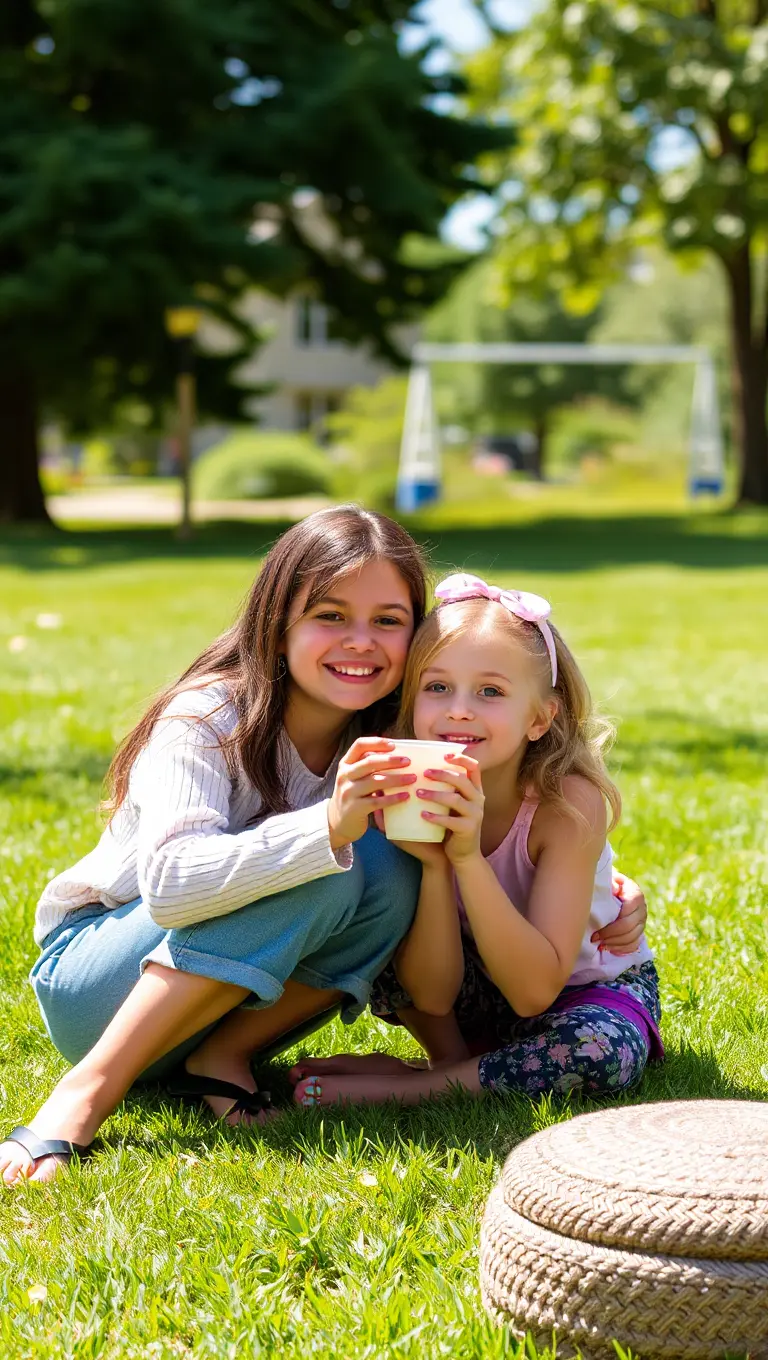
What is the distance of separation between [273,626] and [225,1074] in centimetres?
86

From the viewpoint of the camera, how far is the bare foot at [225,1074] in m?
2.91

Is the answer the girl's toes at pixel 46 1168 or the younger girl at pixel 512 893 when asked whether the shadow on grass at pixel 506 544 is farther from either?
the girl's toes at pixel 46 1168

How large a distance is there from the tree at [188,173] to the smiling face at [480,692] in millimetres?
13660

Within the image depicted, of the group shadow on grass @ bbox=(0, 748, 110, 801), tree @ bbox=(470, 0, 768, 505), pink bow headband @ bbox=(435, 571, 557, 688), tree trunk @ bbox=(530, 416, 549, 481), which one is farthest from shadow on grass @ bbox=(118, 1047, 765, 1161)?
tree trunk @ bbox=(530, 416, 549, 481)

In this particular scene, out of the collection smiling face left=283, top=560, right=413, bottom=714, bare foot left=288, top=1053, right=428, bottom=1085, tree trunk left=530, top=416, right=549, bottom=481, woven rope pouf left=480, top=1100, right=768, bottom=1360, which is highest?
smiling face left=283, top=560, right=413, bottom=714

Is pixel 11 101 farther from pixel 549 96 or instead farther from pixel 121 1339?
pixel 121 1339

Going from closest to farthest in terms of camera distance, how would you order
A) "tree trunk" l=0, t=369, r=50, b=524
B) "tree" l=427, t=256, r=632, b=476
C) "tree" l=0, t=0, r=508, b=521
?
1. "tree" l=0, t=0, r=508, b=521
2. "tree trunk" l=0, t=369, r=50, b=524
3. "tree" l=427, t=256, r=632, b=476

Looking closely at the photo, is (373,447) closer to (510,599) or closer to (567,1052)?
(510,599)

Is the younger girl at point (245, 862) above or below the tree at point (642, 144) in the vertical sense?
below

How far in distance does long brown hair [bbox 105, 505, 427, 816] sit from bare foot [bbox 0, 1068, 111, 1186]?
1.94 feet

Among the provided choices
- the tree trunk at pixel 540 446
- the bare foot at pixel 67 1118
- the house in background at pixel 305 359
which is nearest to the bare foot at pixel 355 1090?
the bare foot at pixel 67 1118

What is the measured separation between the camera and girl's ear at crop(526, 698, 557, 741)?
9.92 ft

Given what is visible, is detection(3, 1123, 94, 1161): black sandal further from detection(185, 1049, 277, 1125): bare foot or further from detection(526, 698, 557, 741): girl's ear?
detection(526, 698, 557, 741): girl's ear

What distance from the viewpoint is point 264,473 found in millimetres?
33188
